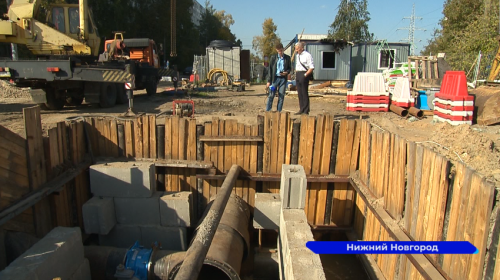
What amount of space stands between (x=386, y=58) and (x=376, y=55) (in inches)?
30.4

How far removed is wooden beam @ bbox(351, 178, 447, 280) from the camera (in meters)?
3.13

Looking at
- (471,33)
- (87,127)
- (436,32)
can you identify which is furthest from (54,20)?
(436,32)

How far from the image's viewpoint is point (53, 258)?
340 cm

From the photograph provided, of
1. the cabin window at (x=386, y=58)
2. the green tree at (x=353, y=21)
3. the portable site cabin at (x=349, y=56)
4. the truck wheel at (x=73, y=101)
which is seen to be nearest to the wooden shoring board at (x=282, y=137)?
the truck wheel at (x=73, y=101)

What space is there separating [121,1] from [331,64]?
2267 cm

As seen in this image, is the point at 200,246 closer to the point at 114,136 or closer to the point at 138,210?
the point at 138,210

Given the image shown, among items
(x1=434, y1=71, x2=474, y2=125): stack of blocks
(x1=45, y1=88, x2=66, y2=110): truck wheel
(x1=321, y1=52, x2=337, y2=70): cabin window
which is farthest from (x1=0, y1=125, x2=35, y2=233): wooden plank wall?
(x1=321, y1=52, x2=337, y2=70): cabin window

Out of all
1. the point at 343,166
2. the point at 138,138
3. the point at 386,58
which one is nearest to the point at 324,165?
the point at 343,166

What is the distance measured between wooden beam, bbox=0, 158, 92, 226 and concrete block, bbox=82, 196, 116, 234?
1.65ft

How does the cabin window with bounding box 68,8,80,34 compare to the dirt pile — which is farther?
the dirt pile

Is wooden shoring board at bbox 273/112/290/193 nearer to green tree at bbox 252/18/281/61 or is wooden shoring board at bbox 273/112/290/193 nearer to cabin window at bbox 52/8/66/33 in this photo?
cabin window at bbox 52/8/66/33

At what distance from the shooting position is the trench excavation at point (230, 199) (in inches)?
133

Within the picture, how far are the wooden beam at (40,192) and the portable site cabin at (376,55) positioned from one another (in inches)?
751

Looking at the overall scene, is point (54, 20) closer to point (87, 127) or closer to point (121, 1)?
point (87, 127)
